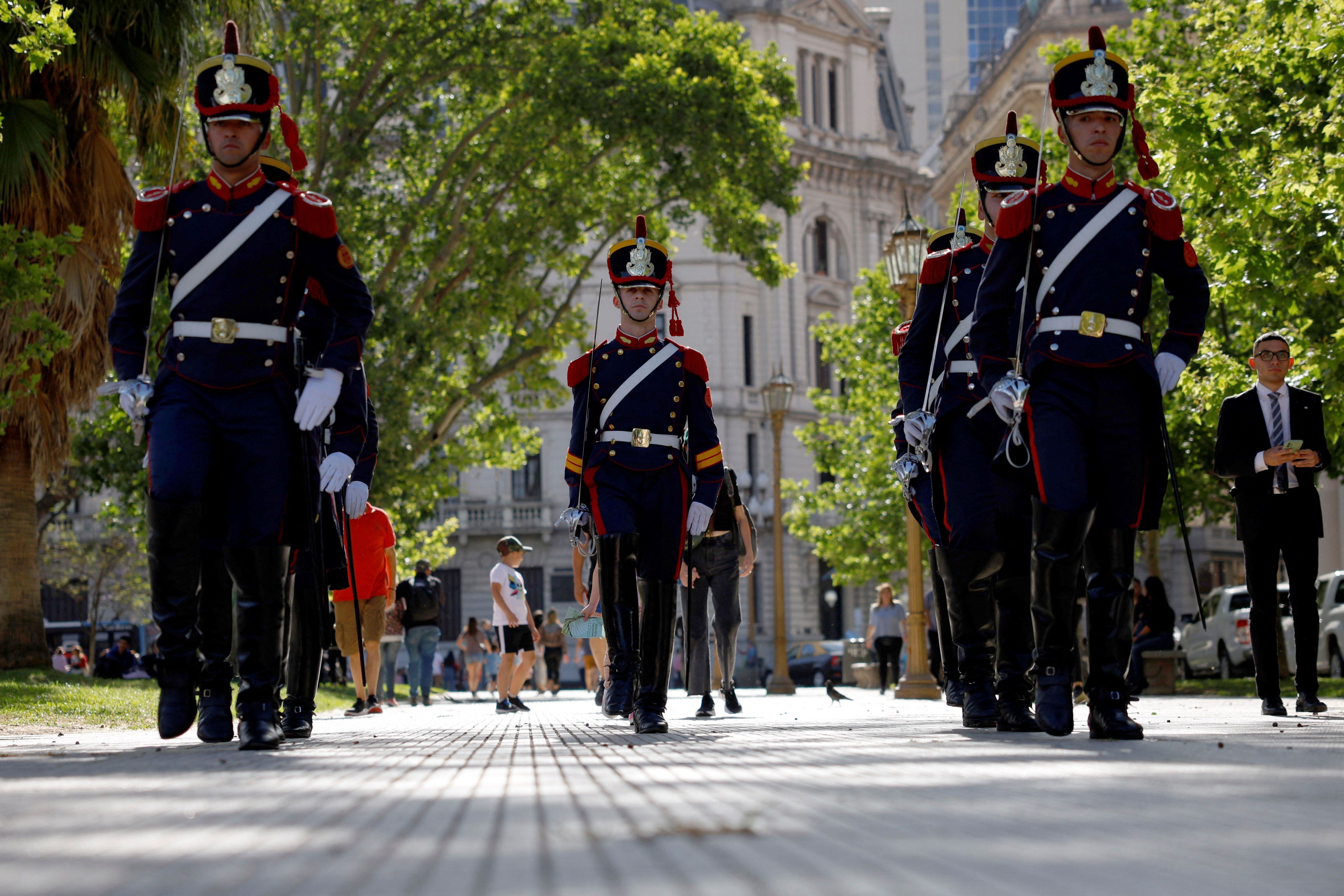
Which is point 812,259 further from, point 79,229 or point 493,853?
point 493,853

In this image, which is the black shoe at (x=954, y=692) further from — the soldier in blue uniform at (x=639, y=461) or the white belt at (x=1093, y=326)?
the white belt at (x=1093, y=326)

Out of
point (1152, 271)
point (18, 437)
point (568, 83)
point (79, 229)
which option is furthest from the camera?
point (568, 83)

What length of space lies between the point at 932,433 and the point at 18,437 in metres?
12.1

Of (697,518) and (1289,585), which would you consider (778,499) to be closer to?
(1289,585)

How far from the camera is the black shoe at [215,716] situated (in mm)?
6691

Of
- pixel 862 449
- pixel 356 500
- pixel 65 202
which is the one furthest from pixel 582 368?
pixel 862 449

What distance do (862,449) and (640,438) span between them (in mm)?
37726

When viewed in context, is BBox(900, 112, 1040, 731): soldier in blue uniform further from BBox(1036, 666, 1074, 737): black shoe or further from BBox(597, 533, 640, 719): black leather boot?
BBox(597, 533, 640, 719): black leather boot

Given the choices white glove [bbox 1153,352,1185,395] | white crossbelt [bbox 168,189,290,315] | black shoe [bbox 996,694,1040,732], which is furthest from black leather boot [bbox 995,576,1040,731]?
white crossbelt [bbox 168,189,290,315]

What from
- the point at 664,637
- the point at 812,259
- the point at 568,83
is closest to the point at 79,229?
the point at 664,637

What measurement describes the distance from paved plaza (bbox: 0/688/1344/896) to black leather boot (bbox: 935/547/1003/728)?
1551 mm

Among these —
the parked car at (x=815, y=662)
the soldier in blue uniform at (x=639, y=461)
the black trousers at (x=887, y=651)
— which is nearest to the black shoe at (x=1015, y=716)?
the soldier in blue uniform at (x=639, y=461)

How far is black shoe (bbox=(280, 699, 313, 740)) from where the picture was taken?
784cm

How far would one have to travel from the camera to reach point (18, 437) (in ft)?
57.5
